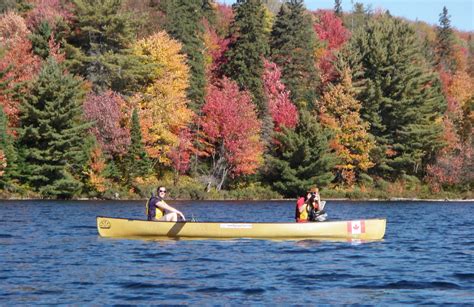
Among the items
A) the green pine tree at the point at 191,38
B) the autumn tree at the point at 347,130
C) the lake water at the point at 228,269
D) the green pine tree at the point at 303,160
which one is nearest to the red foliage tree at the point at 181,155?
the green pine tree at the point at 191,38

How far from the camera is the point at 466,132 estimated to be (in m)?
81.2

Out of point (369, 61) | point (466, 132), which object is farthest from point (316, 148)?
point (466, 132)

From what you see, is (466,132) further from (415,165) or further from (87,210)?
(87,210)

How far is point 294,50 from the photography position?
3356 inches

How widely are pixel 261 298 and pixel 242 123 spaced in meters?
52.5

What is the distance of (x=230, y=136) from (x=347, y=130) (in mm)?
10565

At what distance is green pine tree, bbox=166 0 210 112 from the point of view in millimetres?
77500

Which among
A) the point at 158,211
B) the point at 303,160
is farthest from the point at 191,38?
the point at 158,211

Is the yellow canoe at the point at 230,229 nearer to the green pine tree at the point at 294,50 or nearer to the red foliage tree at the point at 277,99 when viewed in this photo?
the red foliage tree at the point at 277,99

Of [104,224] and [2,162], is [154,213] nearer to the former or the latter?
[104,224]

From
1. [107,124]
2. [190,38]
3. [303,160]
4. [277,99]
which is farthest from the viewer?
[190,38]

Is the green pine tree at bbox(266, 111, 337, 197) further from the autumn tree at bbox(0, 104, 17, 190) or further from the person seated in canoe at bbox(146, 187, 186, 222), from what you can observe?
the person seated in canoe at bbox(146, 187, 186, 222)

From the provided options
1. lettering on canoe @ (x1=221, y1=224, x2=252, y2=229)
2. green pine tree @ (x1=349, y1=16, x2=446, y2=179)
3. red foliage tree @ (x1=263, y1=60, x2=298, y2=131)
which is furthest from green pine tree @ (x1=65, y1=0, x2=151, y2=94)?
lettering on canoe @ (x1=221, y1=224, x2=252, y2=229)

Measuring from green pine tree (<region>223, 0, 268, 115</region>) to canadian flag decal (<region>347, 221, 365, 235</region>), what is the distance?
157 feet
